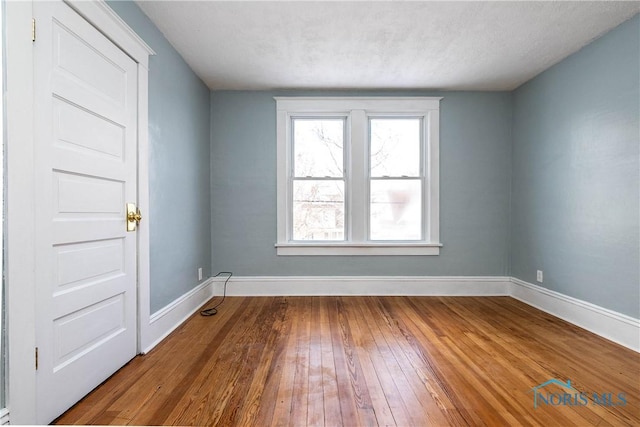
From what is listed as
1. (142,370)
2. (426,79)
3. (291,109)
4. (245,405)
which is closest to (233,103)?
(291,109)

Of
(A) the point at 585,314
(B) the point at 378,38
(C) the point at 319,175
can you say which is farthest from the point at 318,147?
(A) the point at 585,314

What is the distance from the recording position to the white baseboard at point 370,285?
3.72 metres

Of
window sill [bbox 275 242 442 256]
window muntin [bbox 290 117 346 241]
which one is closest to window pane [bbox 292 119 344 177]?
window muntin [bbox 290 117 346 241]

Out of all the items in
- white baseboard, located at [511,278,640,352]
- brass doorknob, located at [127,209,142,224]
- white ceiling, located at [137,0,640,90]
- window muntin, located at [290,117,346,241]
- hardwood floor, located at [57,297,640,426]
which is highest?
white ceiling, located at [137,0,640,90]

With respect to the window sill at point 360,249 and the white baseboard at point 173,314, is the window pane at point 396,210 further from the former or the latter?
the white baseboard at point 173,314

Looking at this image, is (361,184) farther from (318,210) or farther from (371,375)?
(371,375)

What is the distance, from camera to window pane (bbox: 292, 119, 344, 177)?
3.82 metres

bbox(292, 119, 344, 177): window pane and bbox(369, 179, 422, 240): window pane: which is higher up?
bbox(292, 119, 344, 177): window pane

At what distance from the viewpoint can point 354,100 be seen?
3.70 meters

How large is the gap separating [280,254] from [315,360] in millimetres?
1804

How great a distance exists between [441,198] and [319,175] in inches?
61.7

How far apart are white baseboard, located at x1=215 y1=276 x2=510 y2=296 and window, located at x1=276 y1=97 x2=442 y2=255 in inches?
13.3

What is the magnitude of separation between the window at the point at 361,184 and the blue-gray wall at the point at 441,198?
142 mm

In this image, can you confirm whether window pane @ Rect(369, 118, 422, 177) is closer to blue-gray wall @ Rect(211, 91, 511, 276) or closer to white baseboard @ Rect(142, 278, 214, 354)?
blue-gray wall @ Rect(211, 91, 511, 276)
